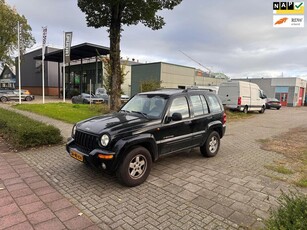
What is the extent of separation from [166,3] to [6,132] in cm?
931

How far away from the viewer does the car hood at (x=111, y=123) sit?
4000 millimetres

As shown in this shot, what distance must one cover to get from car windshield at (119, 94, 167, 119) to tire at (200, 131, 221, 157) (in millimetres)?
1751

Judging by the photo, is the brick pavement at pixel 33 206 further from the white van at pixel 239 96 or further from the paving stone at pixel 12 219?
the white van at pixel 239 96

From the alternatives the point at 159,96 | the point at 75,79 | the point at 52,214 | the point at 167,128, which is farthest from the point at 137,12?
the point at 75,79

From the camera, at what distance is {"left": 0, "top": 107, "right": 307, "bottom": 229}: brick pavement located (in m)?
3.07

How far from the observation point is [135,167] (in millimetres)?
4059

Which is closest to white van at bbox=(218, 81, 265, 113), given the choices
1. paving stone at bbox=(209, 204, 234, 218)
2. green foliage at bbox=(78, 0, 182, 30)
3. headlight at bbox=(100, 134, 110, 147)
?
green foliage at bbox=(78, 0, 182, 30)

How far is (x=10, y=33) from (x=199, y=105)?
33519 mm

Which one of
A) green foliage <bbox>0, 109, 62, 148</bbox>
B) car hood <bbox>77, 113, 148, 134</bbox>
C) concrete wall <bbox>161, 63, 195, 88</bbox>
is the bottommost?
green foliage <bbox>0, 109, 62, 148</bbox>

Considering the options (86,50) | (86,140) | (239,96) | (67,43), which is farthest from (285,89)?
(86,140)

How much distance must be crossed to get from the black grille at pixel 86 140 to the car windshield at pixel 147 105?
1.18 metres

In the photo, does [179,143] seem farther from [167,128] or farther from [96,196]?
[96,196]

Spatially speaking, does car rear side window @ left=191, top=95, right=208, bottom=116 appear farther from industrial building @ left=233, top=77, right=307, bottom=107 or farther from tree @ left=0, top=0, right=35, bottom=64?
industrial building @ left=233, top=77, right=307, bottom=107

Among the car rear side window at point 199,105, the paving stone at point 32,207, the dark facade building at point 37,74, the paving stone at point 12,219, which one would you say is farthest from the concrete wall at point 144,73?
the paving stone at point 12,219
